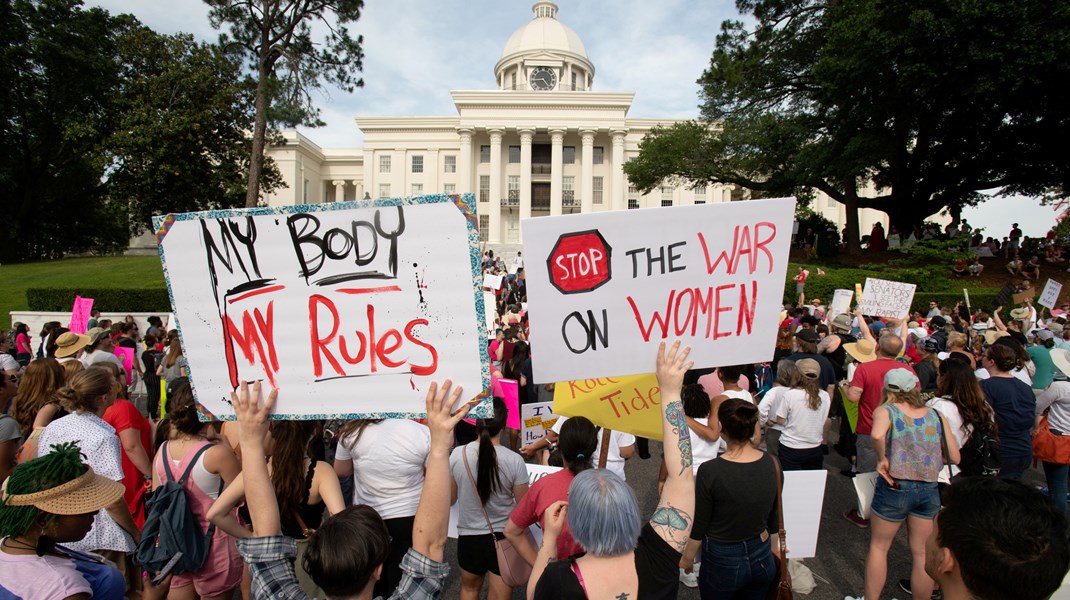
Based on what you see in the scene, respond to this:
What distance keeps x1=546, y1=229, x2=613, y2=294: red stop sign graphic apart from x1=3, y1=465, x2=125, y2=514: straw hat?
6.14ft

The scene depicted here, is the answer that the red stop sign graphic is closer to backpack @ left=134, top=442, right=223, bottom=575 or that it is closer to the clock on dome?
backpack @ left=134, top=442, right=223, bottom=575

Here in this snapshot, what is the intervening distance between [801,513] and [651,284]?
195cm

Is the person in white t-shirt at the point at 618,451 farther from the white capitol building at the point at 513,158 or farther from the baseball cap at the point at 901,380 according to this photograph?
the white capitol building at the point at 513,158

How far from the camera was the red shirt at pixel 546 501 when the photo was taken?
2555 millimetres

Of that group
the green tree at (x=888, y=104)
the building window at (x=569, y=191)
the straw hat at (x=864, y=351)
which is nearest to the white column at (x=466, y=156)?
the building window at (x=569, y=191)

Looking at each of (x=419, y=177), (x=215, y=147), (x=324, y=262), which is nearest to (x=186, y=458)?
(x=324, y=262)

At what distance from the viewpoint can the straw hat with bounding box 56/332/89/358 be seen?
6266 millimetres

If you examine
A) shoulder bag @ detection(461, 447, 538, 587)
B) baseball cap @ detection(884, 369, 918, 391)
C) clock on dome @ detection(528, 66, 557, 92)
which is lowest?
shoulder bag @ detection(461, 447, 538, 587)

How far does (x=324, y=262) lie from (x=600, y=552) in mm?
1438

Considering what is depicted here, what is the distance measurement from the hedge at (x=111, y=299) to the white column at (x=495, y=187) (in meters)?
31.5

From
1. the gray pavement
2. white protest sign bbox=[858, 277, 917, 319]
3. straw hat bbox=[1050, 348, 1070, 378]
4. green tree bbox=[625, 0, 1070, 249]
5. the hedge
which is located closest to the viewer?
the gray pavement

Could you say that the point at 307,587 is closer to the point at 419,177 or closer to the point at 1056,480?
the point at 1056,480

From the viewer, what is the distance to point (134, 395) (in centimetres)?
891

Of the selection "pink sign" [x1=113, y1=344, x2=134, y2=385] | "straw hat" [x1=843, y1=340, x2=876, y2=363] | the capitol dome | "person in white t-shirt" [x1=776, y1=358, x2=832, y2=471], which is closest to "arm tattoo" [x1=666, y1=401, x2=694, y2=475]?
"person in white t-shirt" [x1=776, y1=358, x2=832, y2=471]
